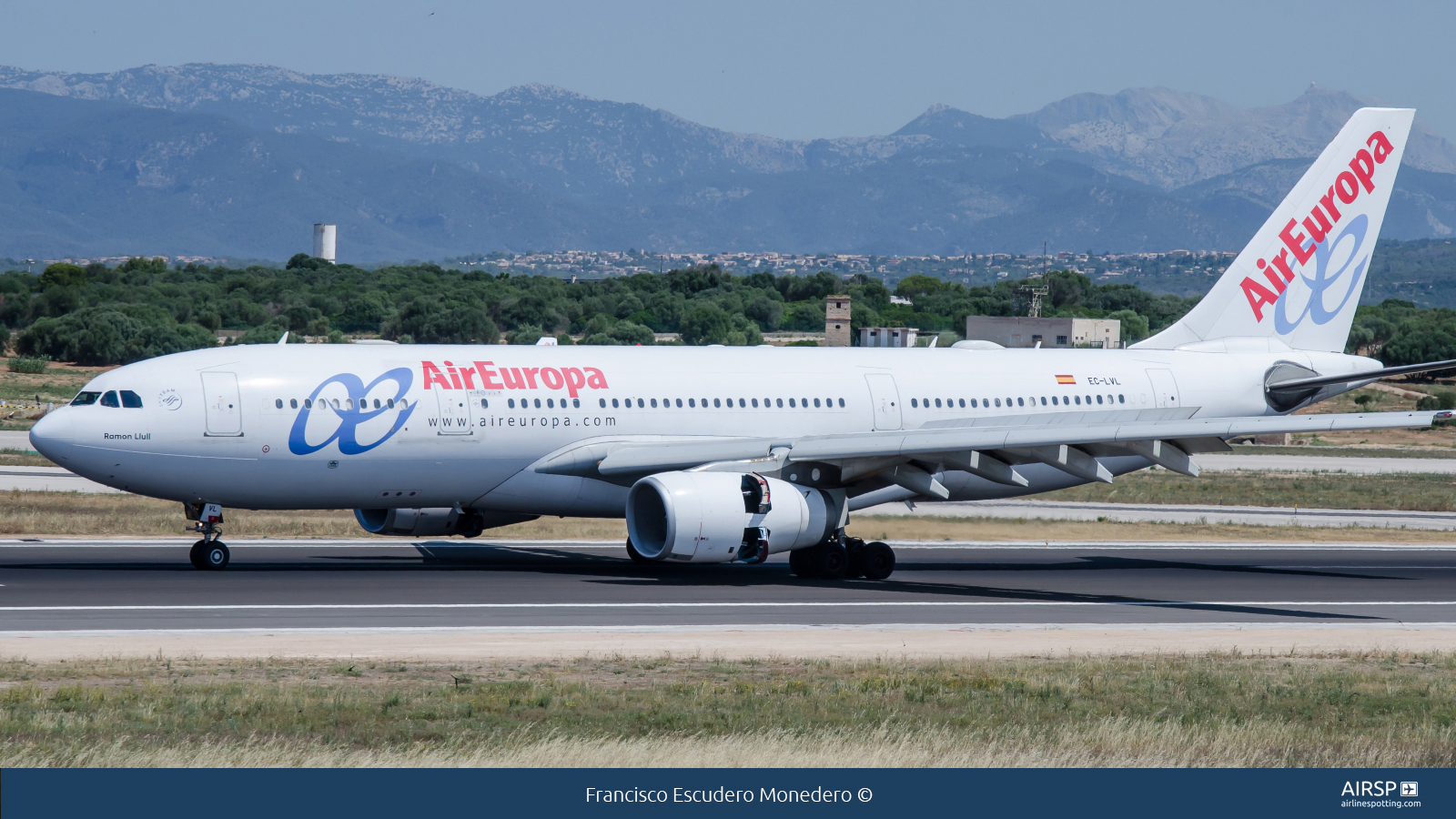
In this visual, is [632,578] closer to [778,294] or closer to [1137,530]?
[1137,530]

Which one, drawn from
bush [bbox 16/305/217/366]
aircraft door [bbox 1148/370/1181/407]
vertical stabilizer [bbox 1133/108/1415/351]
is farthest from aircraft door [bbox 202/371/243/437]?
bush [bbox 16/305/217/366]

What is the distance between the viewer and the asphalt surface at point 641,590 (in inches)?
1013

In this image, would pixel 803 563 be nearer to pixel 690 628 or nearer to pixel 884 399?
pixel 884 399

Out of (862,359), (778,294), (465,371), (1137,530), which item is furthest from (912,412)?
(778,294)

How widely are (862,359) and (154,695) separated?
2047cm

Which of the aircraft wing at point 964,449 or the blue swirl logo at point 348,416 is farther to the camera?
the aircraft wing at point 964,449

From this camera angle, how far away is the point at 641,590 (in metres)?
29.9

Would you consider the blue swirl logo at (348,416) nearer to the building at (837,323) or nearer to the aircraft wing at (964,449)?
the aircraft wing at (964,449)

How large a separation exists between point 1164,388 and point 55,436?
77.9 ft

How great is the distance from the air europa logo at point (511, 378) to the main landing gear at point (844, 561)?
524cm

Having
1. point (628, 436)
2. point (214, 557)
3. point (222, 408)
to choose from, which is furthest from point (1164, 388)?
point (214, 557)

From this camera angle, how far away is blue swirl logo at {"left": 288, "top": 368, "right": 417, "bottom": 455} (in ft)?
97.5

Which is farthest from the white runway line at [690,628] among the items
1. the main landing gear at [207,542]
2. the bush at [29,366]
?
the bush at [29,366]

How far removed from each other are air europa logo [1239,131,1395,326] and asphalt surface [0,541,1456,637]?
605cm
